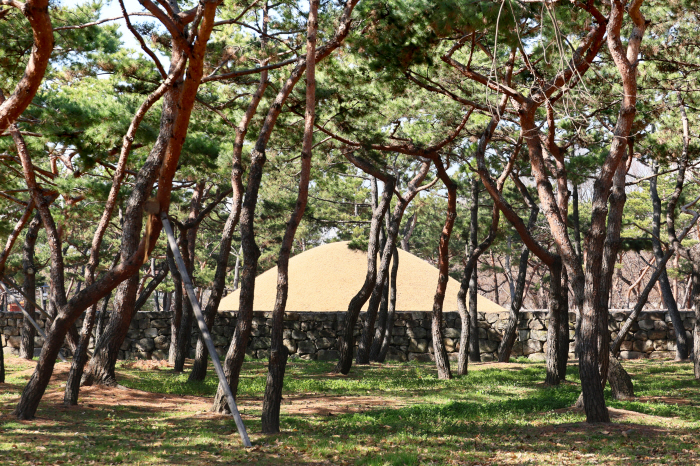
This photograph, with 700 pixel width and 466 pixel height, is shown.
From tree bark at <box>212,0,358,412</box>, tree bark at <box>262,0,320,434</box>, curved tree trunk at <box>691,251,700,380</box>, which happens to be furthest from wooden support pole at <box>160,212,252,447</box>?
curved tree trunk at <box>691,251,700,380</box>

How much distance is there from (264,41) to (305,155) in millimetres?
4195

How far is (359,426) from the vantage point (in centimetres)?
716

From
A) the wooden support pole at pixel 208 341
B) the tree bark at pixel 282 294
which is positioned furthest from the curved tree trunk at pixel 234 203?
the wooden support pole at pixel 208 341

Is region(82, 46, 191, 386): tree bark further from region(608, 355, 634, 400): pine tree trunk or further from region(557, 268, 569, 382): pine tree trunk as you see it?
region(557, 268, 569, 382): pine tree trunk

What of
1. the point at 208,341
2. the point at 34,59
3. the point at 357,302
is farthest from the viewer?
the point at 357,302

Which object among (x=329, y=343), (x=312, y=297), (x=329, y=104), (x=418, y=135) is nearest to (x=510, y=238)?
(x=312, y=297)

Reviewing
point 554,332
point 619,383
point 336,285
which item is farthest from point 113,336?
point 336,285

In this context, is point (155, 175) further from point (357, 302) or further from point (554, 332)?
point (554, 332)

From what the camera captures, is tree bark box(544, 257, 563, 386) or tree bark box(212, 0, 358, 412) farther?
tree bark box(544, 257, 563, 386)

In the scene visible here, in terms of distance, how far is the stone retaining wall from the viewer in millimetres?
17359

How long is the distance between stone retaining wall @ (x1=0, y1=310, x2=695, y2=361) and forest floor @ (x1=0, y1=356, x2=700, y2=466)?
242 inches

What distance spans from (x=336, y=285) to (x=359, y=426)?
1652 cm

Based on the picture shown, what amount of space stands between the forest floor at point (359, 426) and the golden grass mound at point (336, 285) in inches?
430

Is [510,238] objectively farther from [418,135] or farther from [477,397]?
[477,397]
